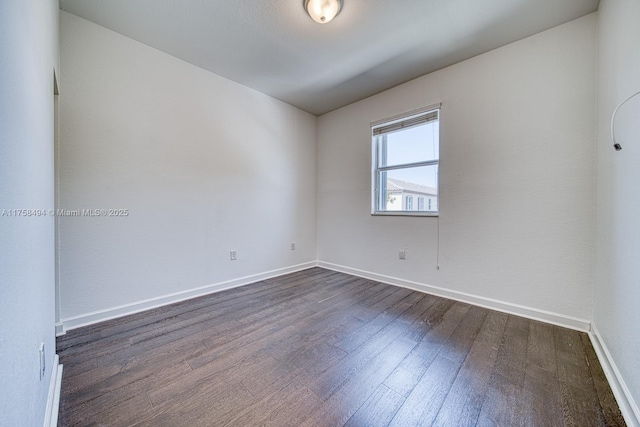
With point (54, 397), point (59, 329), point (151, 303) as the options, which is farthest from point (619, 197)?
point (59, 329)

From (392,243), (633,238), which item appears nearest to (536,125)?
(633,238)

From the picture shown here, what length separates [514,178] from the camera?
2346mm

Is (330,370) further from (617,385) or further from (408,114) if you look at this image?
(408,114)

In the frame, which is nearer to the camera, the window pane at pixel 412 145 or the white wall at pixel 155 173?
the white wall at pixel 155 173

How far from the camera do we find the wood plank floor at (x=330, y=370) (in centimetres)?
123

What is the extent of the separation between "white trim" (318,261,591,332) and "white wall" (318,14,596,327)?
4cm

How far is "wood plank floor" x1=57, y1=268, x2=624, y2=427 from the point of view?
4.04ft

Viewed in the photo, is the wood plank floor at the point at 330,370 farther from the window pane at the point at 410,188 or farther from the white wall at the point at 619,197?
the window pane at the point at 410,188

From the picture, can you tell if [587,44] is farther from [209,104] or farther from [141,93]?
[141,93]

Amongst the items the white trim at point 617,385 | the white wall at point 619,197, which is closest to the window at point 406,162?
the white wall at point 619,197

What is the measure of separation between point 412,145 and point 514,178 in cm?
118

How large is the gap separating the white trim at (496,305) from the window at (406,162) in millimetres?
899

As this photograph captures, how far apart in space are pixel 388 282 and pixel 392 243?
0.54 metres

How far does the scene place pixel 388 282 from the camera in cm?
328
